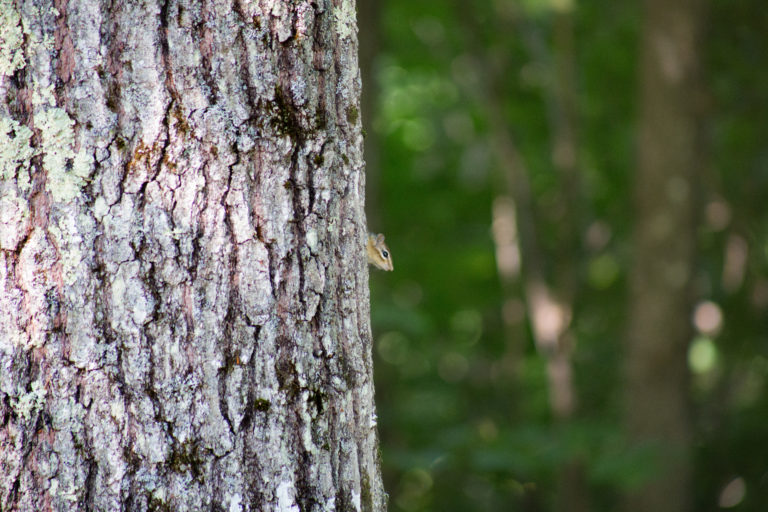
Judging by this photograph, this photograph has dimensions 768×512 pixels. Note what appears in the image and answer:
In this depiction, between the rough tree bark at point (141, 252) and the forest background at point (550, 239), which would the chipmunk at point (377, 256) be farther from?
the forest background at point (550, 239)

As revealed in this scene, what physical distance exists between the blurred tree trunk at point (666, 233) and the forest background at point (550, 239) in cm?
4

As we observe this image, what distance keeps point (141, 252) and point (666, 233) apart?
552cm

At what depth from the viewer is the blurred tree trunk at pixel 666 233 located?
19.8ft

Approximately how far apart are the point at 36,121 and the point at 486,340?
30.8ft

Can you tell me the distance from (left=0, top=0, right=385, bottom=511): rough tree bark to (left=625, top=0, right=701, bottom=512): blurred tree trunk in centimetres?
535

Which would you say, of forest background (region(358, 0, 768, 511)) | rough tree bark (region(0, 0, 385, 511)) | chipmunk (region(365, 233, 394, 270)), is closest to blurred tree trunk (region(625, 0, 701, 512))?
forest background (region(358, 0, 768, 511))

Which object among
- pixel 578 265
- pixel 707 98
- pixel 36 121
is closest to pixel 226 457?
pixel 36 121

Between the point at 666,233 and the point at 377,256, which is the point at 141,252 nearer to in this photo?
the point at 377,256

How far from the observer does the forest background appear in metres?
6.19

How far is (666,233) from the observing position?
6.10 metres

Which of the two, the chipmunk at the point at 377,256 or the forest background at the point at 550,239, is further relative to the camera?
the forest background at the point at 550,239

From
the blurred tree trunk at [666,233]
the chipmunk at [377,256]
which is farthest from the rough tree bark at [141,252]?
the blurred tree trunk at [666,233]

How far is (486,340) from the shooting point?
1032 centimetres

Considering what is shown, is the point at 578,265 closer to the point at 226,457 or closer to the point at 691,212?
the point at 691,212
